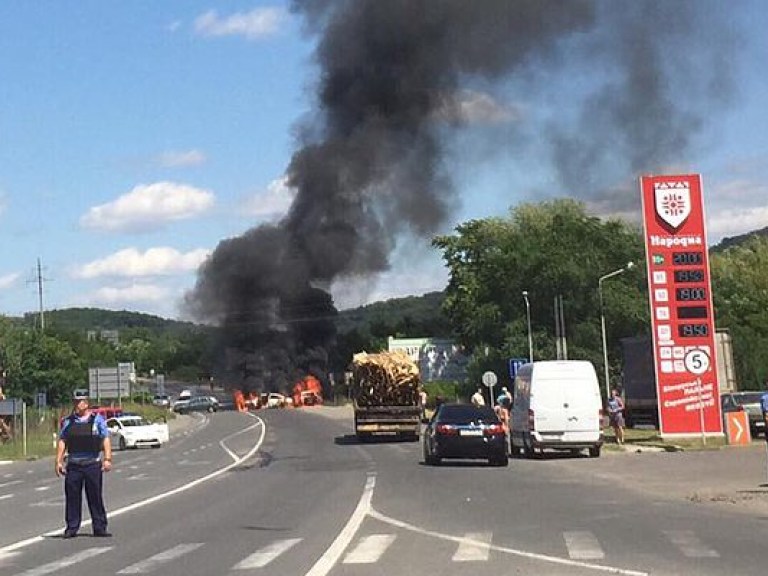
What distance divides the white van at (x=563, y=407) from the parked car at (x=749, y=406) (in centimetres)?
836

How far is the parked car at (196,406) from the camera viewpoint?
107m

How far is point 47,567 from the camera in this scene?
12602 mm

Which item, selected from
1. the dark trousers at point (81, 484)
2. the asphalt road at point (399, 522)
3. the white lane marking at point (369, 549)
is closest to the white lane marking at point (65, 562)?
the asphalt road at point (399, 522)

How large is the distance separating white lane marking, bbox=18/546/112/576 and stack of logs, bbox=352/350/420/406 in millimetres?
29779

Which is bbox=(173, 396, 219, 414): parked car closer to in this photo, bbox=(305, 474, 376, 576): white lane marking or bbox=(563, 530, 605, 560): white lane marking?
bbox=(305, 474, 376, 576): white lane marking

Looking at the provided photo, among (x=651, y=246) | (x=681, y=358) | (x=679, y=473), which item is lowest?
(x=679, y=473)

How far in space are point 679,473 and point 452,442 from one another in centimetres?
632

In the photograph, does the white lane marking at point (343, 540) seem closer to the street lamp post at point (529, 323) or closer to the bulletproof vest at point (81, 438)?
the bulletproof vest at point (81, 438)

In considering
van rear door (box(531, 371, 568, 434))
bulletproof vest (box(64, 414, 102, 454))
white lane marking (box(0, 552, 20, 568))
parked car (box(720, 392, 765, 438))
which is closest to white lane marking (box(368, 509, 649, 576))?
bulletproof vest (box(64, 414, 102, 454))

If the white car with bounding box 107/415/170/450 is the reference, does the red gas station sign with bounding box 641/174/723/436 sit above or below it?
above

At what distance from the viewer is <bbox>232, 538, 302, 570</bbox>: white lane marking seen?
1231cm

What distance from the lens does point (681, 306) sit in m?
38.2

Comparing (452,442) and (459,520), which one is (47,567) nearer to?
(459,520)

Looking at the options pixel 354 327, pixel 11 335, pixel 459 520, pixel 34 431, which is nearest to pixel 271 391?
pixel 354 327
